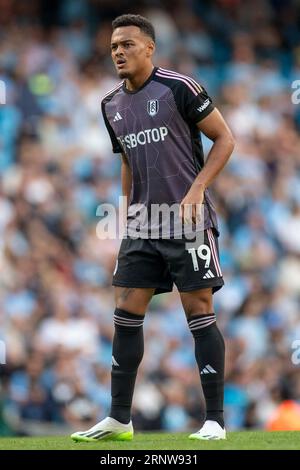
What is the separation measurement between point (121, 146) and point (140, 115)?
0.85 ft

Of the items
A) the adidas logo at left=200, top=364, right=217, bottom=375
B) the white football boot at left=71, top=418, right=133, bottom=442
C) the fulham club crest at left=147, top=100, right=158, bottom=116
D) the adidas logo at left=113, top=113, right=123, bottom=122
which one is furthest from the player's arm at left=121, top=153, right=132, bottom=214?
the white football boot at left=71, top=418, right=133, bottom=442

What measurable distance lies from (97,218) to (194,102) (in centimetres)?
605

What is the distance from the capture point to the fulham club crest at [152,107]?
6156 mm

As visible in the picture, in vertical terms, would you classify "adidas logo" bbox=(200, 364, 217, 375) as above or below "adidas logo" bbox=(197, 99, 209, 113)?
below

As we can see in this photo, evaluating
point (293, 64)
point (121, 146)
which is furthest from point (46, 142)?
point (121, 146)

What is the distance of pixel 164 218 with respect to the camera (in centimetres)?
618

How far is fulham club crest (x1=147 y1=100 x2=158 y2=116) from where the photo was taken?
6.16 meters

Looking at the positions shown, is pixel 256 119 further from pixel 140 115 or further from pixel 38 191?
pixel 140 115

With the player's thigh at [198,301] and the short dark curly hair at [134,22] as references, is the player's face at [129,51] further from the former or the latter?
the player's thigh at [198,301]

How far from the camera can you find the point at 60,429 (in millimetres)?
9984

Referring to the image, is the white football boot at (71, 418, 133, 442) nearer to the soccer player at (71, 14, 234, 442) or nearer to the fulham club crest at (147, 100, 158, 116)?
the soccer player at (71, 14, 234, 442)

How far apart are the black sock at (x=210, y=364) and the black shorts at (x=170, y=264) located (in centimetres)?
19

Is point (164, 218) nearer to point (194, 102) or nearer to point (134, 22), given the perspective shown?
point (194, 102)

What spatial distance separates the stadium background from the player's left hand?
4127 millimetres
